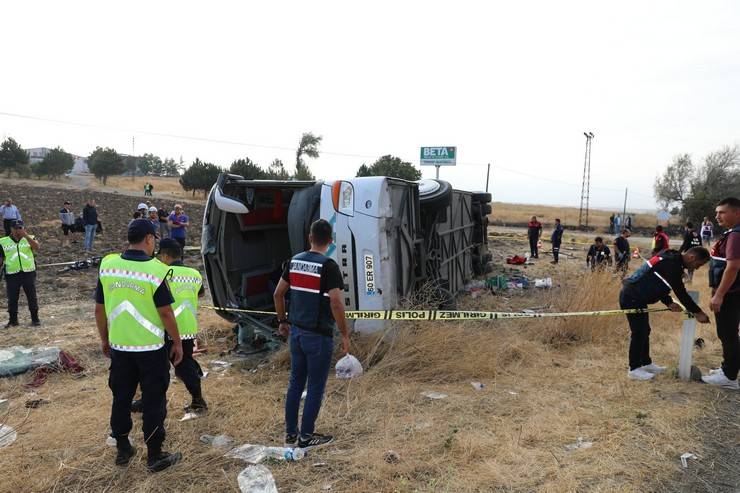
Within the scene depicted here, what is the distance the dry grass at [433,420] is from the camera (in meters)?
3.10

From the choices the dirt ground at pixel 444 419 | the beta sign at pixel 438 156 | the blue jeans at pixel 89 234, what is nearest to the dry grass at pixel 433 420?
the dirt ground at pixel 444 419

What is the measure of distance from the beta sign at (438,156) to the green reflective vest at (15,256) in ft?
56.2

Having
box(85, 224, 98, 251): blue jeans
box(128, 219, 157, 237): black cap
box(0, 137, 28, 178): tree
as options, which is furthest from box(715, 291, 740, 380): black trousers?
box(0, 137, 28, 178): tree

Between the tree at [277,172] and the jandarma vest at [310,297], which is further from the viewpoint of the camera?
the tree at [277,172]

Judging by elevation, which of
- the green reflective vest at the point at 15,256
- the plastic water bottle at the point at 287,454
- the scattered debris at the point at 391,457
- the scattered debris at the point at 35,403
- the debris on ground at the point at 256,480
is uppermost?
the green reflective vest at the point at 15,256

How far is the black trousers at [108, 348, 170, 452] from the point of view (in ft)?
10.7

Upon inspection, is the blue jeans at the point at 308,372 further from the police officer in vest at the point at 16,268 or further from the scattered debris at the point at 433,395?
the police officer in vest at the point at 16,268

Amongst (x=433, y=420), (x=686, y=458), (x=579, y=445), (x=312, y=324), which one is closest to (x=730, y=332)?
(x=686, y=458)

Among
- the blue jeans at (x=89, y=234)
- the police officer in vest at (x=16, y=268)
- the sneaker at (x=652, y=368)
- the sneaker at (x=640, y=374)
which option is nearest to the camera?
the sneaker at (x=640, y=374)

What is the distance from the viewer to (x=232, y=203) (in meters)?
5.25

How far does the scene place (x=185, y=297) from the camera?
4598 millimetres

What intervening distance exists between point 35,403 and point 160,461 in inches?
74.7

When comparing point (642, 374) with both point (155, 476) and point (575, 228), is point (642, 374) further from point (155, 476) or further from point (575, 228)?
point (575, 228)

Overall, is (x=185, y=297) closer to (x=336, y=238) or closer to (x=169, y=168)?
(x=336, y=238)
